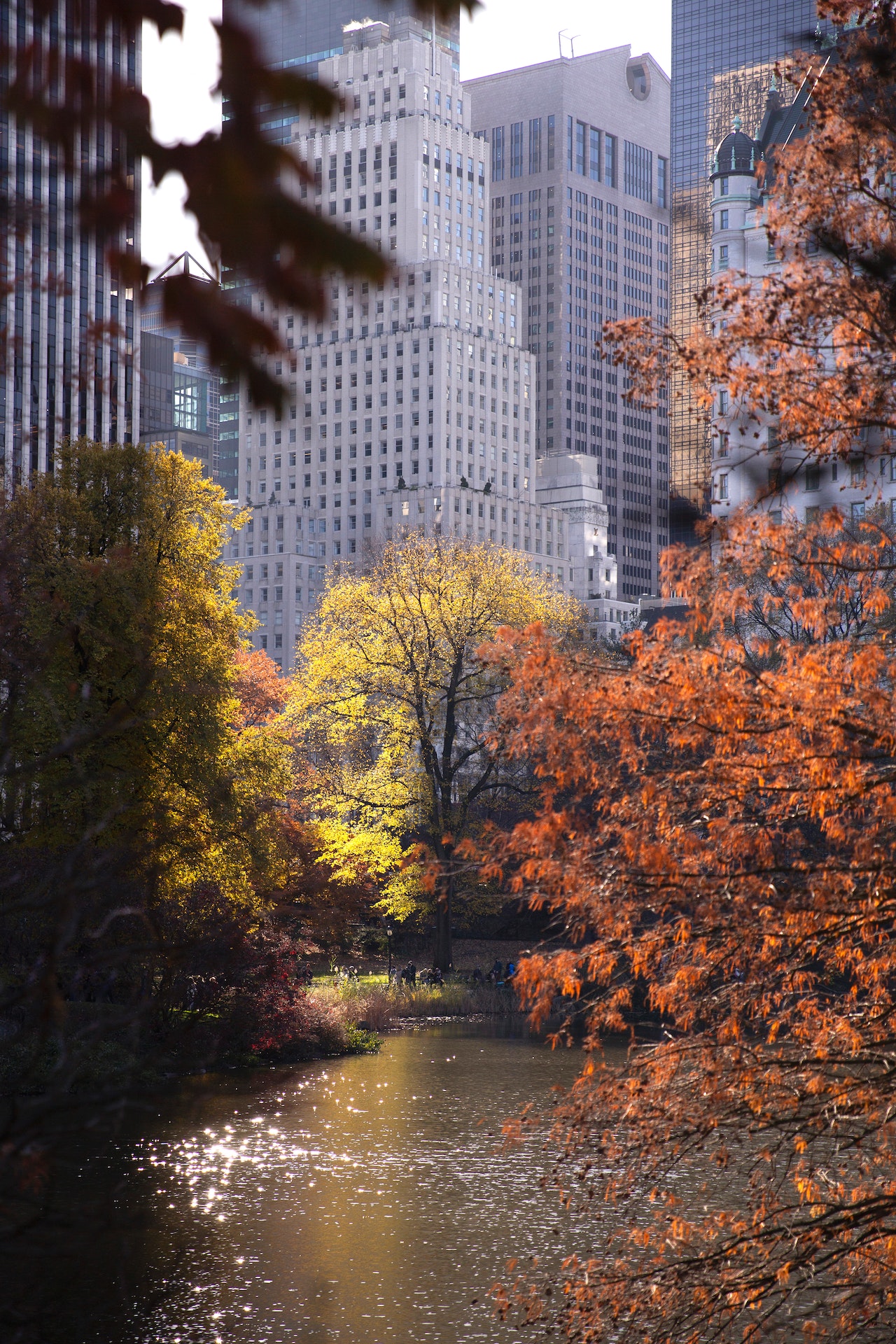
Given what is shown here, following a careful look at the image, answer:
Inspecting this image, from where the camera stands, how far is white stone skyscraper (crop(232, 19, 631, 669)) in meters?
153

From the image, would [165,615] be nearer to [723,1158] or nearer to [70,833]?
[70,833]

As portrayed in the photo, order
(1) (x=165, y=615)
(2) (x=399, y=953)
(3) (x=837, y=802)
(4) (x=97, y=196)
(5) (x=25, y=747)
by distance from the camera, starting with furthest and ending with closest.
Answer: (2) (x=399, y=953) < (1) (x=165, y=615) < (5) (x=25, y=747) < (3) (x=837, y=802) < (4) (x=97, y=196)

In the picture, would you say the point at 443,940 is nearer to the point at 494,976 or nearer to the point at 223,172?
the point at 494,976

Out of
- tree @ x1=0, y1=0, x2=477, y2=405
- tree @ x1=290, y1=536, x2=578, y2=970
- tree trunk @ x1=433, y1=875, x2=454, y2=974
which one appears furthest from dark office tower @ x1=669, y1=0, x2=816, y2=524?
tree @ x1=0, y1=0, x2=477, y2=405

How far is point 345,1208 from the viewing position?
21.2 meters

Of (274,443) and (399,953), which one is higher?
(274,443)

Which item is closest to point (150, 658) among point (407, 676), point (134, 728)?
point (134, 728)

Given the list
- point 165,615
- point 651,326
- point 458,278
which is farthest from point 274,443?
point 651,326

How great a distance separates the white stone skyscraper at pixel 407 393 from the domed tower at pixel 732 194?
62046 millimetres

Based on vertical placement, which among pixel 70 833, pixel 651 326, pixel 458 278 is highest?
pixel 458 278

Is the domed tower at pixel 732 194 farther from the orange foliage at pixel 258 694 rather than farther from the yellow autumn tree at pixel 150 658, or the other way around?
the yellow autumn tree at pixel 150 658

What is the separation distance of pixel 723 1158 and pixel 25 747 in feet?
68.2

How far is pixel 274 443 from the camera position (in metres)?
164

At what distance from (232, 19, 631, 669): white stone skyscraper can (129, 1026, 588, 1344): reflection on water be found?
386ft
